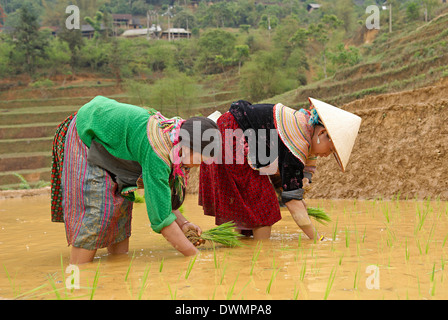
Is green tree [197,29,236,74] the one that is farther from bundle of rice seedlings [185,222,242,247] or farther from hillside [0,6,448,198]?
bundle of rice seedlings [185,222,242,247]

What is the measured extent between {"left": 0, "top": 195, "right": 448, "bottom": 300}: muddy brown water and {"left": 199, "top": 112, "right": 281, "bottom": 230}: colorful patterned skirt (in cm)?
18

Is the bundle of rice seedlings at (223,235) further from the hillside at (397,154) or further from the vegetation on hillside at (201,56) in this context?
the vegetation on hillside at (201,56)

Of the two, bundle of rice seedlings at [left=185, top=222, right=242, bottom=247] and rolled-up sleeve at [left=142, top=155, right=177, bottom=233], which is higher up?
rolled-up sleeve at [left=142, top=155, right=177, bottom=233]

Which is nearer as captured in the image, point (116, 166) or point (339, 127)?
point (116, 166)

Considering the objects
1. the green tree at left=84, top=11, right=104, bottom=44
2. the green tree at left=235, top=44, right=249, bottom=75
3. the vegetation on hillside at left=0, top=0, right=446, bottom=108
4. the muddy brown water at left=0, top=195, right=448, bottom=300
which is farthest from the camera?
the green tree at left=84, top=11, right=104, bottom=44

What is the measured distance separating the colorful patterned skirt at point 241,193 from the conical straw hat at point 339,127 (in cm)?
59

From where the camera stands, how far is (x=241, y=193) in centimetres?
348

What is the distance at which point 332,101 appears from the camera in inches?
685

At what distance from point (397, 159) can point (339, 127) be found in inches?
156

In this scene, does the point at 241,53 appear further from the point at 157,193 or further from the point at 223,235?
the point at 157,193

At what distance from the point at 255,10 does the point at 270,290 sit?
75.0 meters

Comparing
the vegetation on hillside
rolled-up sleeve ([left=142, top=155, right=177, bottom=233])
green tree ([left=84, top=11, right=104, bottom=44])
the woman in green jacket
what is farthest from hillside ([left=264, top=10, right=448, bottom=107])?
green tree ([left=84, top=11, right=104, bottom=44])

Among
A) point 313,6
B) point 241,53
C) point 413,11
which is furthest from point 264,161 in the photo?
point 313,6

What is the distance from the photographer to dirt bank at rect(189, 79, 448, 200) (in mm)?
6301
